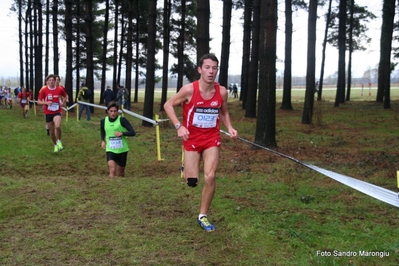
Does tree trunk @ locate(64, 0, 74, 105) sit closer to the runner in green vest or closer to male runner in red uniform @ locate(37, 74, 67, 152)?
male runner in red uniform @ locate(37, 74, 67, 152)

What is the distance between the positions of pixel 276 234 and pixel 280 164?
225 inches

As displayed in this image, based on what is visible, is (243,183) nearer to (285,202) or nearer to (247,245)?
(285,202)

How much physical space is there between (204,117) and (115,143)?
13.2 feet

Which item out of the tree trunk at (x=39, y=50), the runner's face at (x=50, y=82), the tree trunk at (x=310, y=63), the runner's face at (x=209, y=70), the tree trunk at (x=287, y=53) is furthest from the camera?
the tree trunk at (x=39, y=50)

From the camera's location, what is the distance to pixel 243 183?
26.8 ft

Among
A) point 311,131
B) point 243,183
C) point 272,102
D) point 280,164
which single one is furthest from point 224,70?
point 243,183

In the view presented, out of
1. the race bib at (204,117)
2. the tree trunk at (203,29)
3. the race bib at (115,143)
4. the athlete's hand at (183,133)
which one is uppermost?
the tree trunk at (203,29)

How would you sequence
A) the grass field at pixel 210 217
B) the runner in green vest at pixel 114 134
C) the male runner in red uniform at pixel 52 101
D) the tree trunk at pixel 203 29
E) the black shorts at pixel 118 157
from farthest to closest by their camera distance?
the male runner in red uniform at pixel 52 101 < the tree trunk at pixel 203 29 < the black shorts at pixel 118 157 < the runner in green vest at pixel 114 134 < the grass field at pixel 210 217

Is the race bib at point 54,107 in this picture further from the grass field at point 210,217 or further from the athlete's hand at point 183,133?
the athlete's hand at point 183,133

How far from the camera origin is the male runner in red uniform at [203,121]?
5.29m

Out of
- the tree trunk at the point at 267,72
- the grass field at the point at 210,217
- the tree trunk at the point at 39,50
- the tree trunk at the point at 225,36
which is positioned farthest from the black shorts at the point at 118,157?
the tree trunk at the point at 39,50

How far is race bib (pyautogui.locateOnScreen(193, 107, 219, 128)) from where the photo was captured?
5.31 m

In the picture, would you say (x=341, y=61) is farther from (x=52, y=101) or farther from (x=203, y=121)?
(x=203, y=121)

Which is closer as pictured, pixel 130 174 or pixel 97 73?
pixel 130 174
